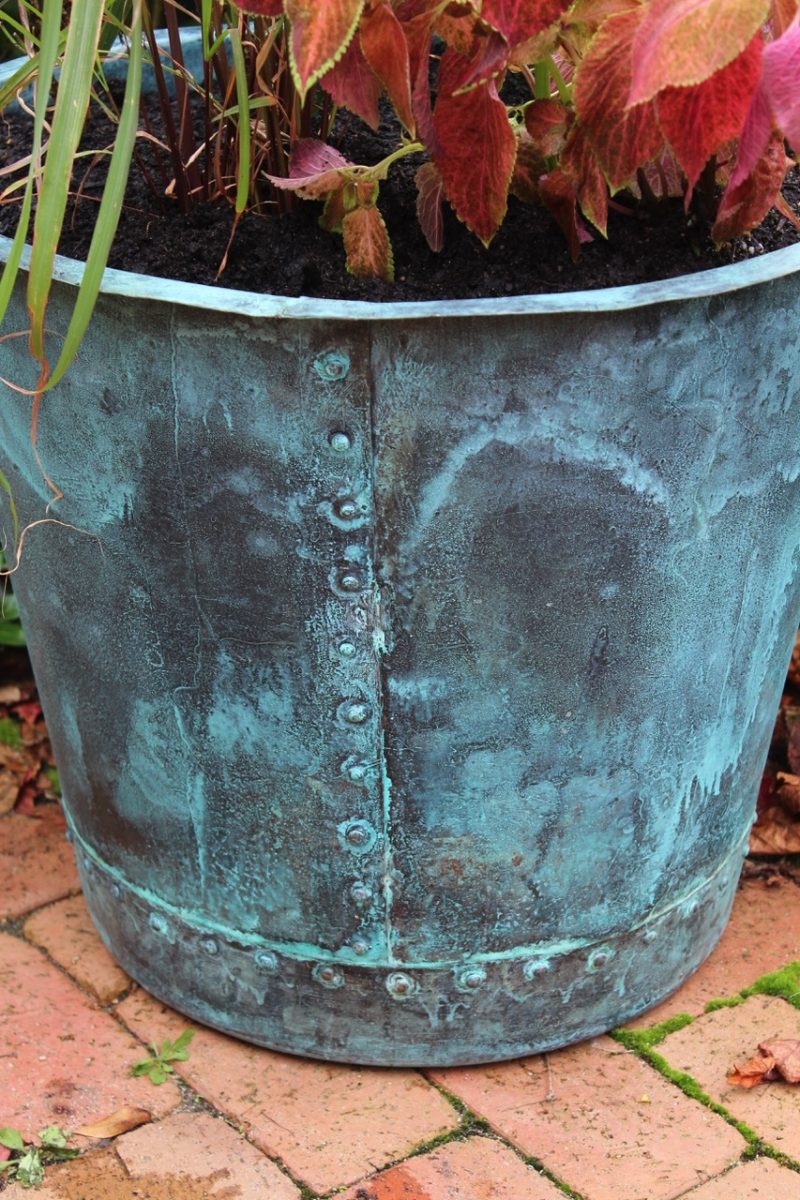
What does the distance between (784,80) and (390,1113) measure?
119 centimetres

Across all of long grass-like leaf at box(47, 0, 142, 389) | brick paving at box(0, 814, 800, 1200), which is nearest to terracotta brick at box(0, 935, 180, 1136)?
brick paving at box(0, 814, 800, 1200)

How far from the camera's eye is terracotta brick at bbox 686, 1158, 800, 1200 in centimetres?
153

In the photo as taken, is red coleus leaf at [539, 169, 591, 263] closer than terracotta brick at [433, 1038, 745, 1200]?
Yes

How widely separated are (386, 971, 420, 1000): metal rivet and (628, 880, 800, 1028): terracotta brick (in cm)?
35

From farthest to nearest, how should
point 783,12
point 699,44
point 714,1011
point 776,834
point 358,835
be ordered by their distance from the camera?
point 776,834
point 714,1011
point 358,835
point 783,12
point 699,44

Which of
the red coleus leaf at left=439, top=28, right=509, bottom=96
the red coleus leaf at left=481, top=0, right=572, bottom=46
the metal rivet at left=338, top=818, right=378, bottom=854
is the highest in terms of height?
the red coleus leaf at left=481, top=0, right=572, bottom=46

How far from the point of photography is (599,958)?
164cm

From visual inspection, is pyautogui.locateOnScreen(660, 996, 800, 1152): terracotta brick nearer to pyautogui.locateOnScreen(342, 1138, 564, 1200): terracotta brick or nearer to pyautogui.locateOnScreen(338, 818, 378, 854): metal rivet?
pyautogui.locateOnScreen(342, 1138, 564, 1200): terracotta brick

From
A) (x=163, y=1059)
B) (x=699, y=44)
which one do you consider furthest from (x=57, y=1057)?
(x=699, y=44)

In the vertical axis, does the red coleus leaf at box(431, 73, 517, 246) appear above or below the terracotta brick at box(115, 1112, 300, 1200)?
above

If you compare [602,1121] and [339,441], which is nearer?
[339,441]

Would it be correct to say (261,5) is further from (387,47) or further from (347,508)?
(347,508)

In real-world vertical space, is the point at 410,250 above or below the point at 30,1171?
above

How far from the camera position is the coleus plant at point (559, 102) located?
108 centimetres
